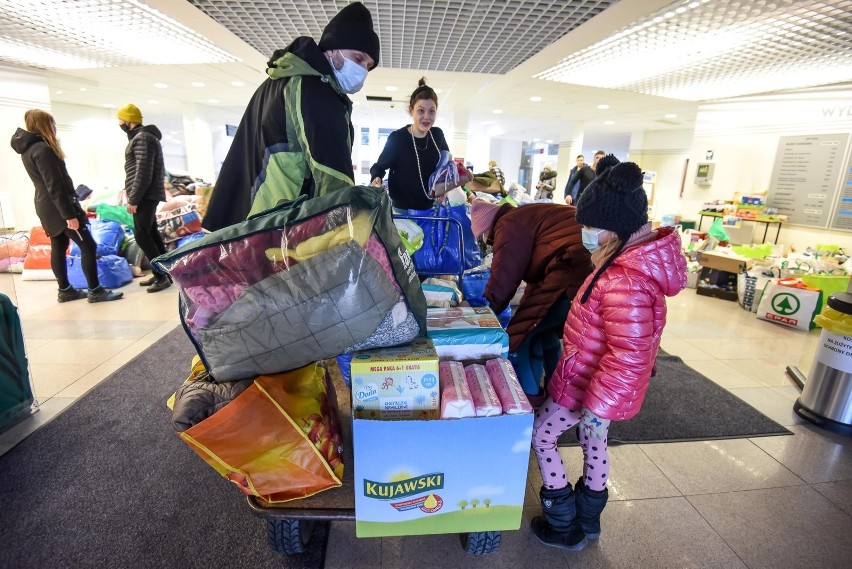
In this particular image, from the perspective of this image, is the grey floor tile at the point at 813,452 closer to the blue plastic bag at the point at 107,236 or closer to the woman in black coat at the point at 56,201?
the woman in black coat at the point at 56,201

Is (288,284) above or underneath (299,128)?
underneath

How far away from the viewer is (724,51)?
398 centimetres

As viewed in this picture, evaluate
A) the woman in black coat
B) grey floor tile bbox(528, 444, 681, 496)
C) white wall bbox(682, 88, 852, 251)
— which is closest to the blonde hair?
the woman in black coat

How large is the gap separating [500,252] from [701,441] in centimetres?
151

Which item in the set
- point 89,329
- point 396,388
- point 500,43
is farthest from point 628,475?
point 500,43

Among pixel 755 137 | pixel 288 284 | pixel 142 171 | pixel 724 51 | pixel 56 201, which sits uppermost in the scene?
pixel 724 51

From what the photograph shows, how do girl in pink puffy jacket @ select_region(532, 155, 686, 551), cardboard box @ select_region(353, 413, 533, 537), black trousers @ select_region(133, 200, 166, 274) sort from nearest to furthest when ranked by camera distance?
cardboard box @ select_region(353, 413, 533, 537)
girl in pink puffy jacket @ select_region(532, 155, 686, 551)
black trousers @ select_region(133, 200, 166, 274)

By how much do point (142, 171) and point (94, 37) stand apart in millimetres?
1858

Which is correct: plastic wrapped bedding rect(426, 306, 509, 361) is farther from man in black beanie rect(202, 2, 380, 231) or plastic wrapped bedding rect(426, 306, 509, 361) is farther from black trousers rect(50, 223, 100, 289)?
black trousers rect(50, 223, 100, 289)

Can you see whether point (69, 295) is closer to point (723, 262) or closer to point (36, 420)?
point (36, 420)

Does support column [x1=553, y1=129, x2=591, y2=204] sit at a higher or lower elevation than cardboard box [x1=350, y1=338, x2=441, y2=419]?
higher

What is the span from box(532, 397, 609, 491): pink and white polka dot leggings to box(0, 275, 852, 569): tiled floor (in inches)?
9.8

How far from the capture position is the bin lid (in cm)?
223

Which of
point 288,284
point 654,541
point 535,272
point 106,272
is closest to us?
point 288,284
